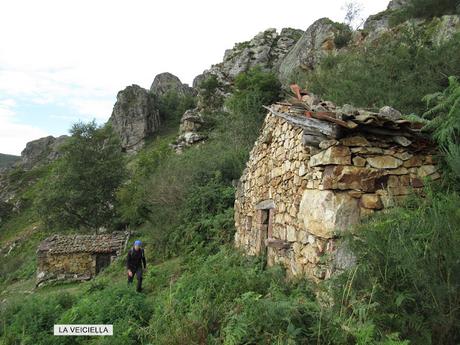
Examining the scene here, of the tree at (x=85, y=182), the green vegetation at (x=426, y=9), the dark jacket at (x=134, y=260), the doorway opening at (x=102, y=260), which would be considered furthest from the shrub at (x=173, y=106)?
the dark jacket at (x=134, y=260)

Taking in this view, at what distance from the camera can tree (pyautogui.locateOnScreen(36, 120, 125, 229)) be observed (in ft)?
72.5

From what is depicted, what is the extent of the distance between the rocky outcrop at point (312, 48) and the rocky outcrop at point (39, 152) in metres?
44.9

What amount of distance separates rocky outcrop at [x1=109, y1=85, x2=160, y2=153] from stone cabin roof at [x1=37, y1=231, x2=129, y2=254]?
2498 centimetres

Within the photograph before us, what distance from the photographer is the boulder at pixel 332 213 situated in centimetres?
388

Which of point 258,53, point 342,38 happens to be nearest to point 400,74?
point 342,38

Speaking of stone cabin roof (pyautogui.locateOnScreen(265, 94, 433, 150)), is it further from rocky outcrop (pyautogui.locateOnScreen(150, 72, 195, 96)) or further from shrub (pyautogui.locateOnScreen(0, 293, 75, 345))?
rocky outcrop (pyautogui.locateOnScreen(150, 72, 195, 96))

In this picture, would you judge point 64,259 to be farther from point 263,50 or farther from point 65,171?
point 263,50

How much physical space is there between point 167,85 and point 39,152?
27463mm

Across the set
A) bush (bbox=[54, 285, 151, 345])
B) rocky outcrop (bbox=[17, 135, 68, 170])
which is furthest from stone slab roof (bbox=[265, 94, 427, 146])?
rocky outcrop (bbox=[17, 135, 68, 170])

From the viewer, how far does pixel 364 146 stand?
4.04m

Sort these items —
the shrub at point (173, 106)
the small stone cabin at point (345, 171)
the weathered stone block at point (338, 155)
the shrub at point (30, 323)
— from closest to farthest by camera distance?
the small stone cabin at point (345, 171), the weathered stone block at point (338, 155), the shrub at point (30, 323), the shrub at point (173, 106)

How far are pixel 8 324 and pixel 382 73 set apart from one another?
1142 cm

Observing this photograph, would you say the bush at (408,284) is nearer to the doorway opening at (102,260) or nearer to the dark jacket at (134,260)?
the dark jacket at (134,260)

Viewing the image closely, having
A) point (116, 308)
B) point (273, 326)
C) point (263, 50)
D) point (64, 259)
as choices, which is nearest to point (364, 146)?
point (273, 326)
